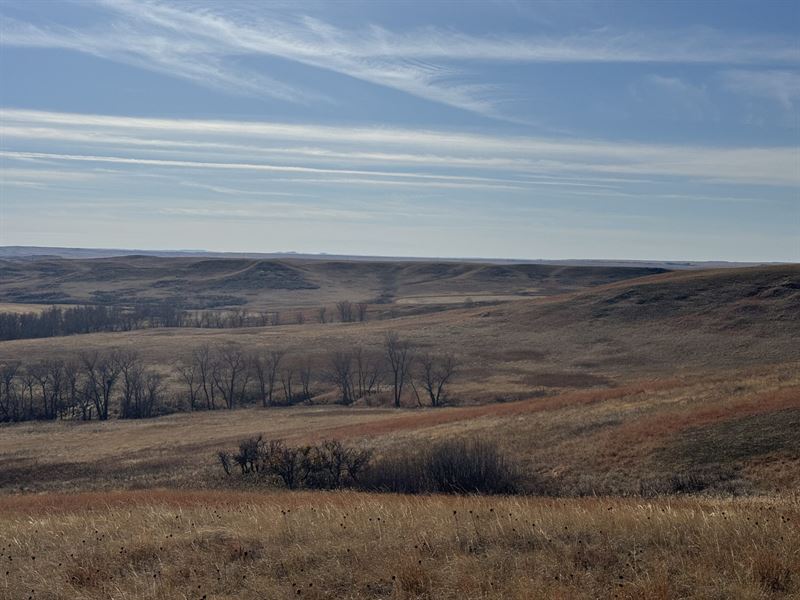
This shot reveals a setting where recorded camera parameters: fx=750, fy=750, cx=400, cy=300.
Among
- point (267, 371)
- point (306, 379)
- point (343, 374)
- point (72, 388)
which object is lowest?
point (72, 388)

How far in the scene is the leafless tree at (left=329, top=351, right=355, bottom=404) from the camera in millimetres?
66500

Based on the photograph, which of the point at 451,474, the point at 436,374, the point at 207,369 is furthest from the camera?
the point at 207,369

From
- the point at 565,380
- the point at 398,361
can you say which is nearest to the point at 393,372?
the point at 398,361

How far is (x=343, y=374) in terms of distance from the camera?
6838 cm

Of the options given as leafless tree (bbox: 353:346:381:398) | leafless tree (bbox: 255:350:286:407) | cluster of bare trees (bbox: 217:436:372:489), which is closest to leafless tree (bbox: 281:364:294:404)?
leafless tree (bbox: 255:350:286:407)

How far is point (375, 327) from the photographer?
99562mm

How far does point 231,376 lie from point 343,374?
13.6m

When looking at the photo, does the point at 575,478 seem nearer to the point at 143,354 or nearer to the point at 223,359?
the point at 223,359

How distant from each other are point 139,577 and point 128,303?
179409mm

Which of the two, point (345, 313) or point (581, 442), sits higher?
point (581, 442)

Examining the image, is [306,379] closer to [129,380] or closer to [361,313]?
[129,380]

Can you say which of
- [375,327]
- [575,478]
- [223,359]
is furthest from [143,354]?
[575,478]

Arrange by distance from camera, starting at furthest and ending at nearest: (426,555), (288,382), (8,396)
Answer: (288,382), (8,396), (426,555)

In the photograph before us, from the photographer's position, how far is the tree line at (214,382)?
6688 cm
